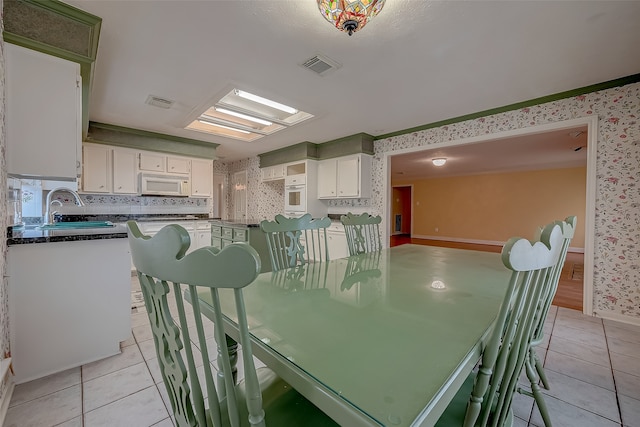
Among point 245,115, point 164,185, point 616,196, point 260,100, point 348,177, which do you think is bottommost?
point 616,196

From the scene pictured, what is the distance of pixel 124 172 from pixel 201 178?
3.94ft

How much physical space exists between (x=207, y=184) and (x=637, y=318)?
609 cm

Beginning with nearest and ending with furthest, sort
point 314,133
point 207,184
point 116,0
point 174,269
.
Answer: point 174,269, point 116,0, point 314,133, point 207,184

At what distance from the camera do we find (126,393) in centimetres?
152

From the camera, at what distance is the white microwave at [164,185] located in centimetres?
444

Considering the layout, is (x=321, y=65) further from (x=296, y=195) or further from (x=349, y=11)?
(x=296, y=195)

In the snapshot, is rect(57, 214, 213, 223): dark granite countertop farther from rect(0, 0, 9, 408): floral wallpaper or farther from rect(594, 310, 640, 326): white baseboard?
rect(594, 310, 640, 326): white baseboard

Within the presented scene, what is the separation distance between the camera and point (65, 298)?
1710mm

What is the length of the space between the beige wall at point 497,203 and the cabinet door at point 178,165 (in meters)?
7.80

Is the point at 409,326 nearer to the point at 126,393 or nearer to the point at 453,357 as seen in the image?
the point at 453,357

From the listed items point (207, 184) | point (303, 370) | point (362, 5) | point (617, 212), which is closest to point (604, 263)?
point (617, 212)

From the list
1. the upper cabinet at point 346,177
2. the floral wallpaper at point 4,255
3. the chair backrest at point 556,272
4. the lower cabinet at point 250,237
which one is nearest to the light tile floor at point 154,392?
the floral wallpaper at point 4,255

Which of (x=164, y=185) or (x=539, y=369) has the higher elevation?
(x=164, y=185)

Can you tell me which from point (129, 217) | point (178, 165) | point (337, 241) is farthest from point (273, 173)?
point (129, 217)
